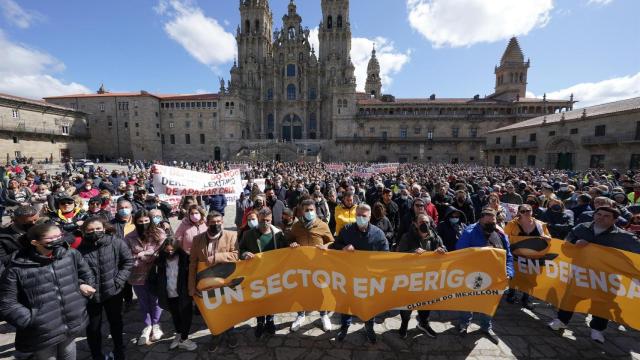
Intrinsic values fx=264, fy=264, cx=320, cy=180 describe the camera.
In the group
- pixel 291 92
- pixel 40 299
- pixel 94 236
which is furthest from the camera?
pixel 291 92

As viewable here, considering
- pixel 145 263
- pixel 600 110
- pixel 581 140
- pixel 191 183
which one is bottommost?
pixel 145 263

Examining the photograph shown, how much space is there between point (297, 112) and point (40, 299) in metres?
58.0

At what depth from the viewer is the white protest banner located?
861 cm

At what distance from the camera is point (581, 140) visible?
30.6 m

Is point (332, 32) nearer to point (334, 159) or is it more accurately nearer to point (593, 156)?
point (334, 159)

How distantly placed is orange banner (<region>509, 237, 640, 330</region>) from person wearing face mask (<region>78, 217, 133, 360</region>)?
22.1ft

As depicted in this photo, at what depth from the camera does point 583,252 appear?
4.42m

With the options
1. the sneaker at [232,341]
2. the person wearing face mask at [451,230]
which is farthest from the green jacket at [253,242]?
the person wearing face mask at [451,230]

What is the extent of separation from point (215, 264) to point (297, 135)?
5662 cm

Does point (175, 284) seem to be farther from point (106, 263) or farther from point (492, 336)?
point (492, 336)

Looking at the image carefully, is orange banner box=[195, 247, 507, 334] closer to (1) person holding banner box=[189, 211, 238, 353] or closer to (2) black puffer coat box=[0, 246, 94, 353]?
(1) person holding banner box=[189, 211, 238, 353]

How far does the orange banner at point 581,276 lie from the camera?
13.4ft

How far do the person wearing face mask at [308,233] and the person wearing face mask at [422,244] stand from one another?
130 cm

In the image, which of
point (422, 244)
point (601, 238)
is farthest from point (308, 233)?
point (601, 238)
